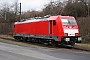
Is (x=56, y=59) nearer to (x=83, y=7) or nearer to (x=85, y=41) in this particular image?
(x=85, y=41)

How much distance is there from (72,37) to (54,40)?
1.97 meters

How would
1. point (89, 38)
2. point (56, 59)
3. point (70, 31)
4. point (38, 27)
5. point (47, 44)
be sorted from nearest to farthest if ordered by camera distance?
1. point (56, 59)
2. point (70, 31)
3. point (47, 44)
4. point (38, 27)
5. point (89, 38)

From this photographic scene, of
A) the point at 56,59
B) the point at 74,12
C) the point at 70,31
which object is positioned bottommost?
the point at 56,59

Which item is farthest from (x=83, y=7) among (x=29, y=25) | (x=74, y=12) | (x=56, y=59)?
(x=56, y=59)

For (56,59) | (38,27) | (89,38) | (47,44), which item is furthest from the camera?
(89,38)

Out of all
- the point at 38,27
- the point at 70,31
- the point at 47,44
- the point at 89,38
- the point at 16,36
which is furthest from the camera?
the point at 16,36

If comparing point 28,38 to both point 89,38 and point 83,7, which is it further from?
point 83,7

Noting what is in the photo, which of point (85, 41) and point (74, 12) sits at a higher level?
point (74, 12)

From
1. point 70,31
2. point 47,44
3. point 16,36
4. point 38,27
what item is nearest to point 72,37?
point 70,31

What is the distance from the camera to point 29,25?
32312mm

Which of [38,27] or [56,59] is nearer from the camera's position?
[56,59]

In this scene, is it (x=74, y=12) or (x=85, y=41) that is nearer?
(x=85, y=41)

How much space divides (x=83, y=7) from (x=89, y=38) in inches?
357

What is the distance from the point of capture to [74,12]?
40.1m
